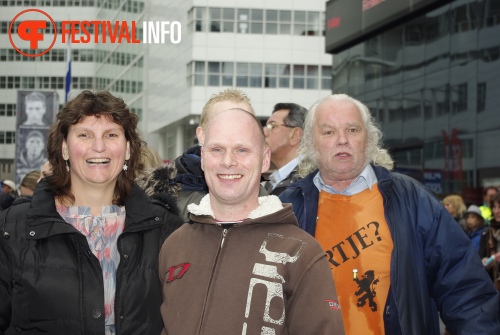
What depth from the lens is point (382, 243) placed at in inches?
173

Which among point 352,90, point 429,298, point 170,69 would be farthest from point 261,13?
point 429,298

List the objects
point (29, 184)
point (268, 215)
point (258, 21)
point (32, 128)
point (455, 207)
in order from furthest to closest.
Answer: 1. point (258, 21)
2. point (32, 128)
3. point (455, 207)
4. point (29, 184)
5. point (268, 215)

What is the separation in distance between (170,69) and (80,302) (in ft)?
166

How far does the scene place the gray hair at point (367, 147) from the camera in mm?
4785

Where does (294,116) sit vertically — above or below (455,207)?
above

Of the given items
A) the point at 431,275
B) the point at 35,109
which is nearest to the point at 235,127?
the point at 431,275

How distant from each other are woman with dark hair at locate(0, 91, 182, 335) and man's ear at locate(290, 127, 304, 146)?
11.3 feet

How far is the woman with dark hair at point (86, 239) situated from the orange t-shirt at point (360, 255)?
3.70 feet

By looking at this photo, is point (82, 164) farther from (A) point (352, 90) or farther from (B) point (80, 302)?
(A) point (352, 90)

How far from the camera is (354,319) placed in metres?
4.32

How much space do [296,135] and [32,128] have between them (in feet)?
66.2

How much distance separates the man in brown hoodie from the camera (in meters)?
2.89

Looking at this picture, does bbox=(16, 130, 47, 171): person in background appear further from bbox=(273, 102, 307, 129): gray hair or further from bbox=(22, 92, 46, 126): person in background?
bbox=(273, 102, 307, 129): gray hair

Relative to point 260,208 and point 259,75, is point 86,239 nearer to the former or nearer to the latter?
point 260,208
